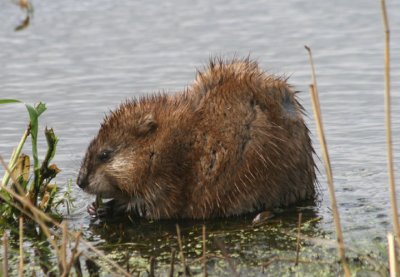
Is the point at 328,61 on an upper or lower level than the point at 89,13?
lower

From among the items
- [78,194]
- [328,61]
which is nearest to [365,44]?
[328,61]

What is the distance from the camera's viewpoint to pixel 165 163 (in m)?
6.81

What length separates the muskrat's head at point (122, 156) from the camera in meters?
6.88

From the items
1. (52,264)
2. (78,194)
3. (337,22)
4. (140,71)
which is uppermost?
(337,22)

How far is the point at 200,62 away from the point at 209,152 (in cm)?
417

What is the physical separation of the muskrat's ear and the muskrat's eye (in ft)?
0.91

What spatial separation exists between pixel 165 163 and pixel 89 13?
6.59m

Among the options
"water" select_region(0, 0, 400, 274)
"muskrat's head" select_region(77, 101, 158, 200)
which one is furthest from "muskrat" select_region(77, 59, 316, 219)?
"water" select_region(0, 0, 400, 274)

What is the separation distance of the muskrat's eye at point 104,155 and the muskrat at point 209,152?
1 cm

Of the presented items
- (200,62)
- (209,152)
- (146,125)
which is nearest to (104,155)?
(146,125)

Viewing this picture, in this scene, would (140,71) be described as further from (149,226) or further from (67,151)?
(149,226)

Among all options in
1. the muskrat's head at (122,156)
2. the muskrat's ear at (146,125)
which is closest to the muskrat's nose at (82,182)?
the muskrat's head at (122,156)

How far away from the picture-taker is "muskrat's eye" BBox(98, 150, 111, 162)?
276 inches

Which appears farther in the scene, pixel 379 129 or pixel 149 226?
pixel 379 129
